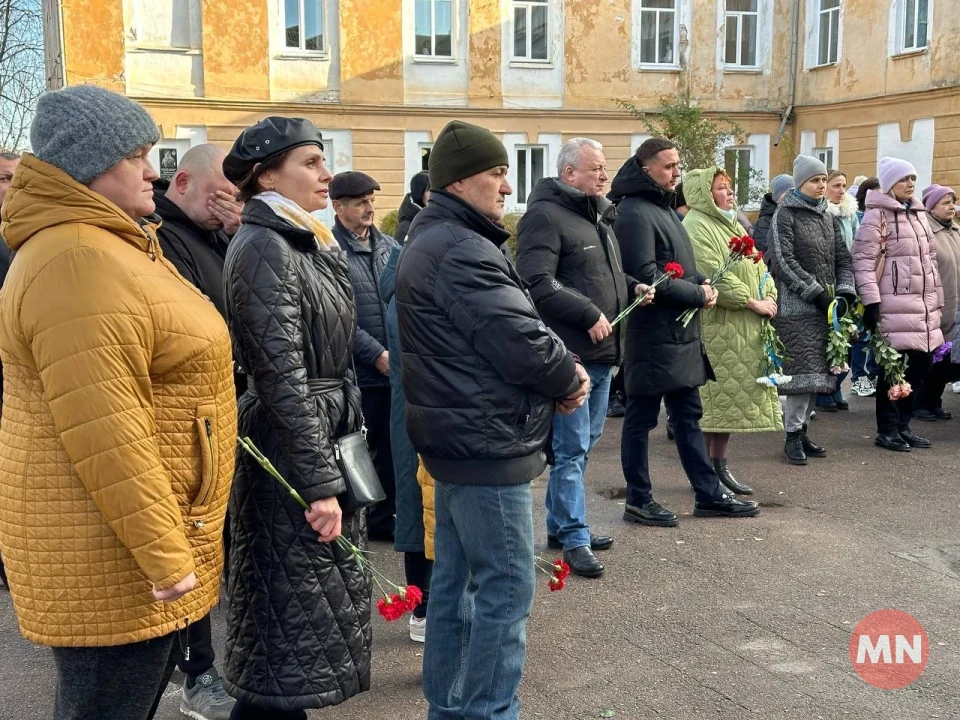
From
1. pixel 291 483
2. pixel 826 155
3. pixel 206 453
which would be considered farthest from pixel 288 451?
pixel 826 155

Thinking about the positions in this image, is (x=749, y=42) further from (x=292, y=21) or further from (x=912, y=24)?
(x=292, y=21)

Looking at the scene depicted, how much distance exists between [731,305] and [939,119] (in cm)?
1871

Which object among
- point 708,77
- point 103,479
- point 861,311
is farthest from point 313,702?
point 708,77

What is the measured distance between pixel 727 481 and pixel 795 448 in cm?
118

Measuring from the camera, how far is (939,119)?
23.4m

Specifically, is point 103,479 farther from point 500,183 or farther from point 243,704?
point 500,183

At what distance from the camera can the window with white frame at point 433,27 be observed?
2491cm

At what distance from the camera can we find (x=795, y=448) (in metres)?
8.24

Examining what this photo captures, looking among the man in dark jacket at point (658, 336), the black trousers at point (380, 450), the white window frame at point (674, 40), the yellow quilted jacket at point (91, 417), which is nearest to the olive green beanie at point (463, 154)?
the yellow quilted jacket at point (91, 417)

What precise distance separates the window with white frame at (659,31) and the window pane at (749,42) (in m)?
1.93

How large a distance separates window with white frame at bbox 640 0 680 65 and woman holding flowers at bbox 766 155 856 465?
19.6 metres

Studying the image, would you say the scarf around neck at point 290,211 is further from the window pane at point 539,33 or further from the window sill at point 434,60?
the window pane at point 539,33

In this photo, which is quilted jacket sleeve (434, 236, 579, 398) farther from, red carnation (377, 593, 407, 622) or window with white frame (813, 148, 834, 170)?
window with white frame (813, 148, 834, 170)

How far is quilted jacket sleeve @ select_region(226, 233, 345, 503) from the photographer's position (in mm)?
3166
